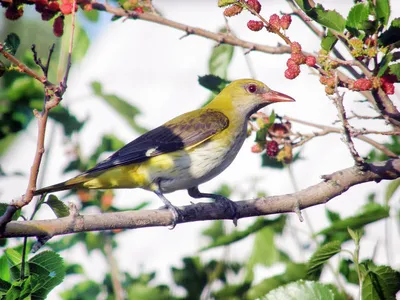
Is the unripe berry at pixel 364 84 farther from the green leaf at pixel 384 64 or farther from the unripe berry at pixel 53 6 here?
the unripe berry at pixel 53 6

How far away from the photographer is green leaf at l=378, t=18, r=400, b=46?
6.86 ft

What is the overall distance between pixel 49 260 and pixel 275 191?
3.79 metres

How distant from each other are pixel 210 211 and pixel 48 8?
4.00 ft

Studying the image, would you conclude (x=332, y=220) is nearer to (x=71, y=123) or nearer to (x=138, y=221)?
(x=138, y=221)

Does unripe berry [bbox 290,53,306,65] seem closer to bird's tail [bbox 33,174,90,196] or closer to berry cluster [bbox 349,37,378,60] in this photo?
berry cluster [bbox 349,37,378,60]

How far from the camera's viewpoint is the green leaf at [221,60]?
349 centimetres

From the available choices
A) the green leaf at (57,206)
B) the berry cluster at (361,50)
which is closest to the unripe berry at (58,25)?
the green leaf at (57,206)

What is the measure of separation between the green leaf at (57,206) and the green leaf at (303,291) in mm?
850

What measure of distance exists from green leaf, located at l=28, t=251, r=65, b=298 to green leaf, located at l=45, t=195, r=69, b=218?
24 cm

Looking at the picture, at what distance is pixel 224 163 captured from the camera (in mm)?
4016

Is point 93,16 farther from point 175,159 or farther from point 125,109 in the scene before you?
point 175,159

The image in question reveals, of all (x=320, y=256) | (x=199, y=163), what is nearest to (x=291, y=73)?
(x=320, y=256)

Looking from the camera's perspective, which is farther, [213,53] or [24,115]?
[24,115]

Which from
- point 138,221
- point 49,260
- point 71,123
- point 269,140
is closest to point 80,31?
point 71,123
